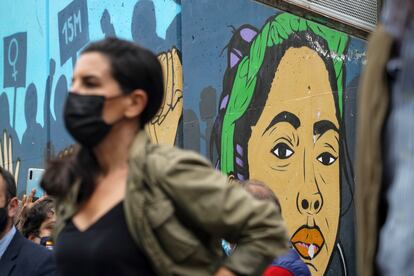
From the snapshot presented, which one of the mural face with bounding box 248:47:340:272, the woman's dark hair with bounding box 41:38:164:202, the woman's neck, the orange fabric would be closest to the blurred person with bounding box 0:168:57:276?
the orange fabric

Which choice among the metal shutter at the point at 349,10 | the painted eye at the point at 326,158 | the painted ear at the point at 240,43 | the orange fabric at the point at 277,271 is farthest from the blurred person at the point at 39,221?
the metal shutter at the point at 349,10

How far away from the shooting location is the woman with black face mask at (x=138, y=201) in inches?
96.0

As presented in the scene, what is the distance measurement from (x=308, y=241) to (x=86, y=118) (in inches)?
226

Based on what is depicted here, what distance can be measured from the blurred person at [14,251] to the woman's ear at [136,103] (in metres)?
1.65

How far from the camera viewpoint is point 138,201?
245 centimetres

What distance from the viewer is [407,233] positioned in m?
1.65

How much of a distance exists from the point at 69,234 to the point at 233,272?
54 centimetres

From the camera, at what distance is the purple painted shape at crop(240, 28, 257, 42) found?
337 inches

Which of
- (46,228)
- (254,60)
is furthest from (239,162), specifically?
(46,228)

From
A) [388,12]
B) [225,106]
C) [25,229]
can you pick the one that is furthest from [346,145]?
[388,12]

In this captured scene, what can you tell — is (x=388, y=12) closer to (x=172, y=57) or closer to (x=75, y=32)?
(x=172, y=57)

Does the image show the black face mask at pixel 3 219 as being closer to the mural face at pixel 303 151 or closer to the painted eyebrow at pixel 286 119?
the mural face at pixel 303 151

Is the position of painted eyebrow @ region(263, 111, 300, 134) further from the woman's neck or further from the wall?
the woman's neck

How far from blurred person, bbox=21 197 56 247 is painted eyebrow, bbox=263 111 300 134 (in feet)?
9.84
